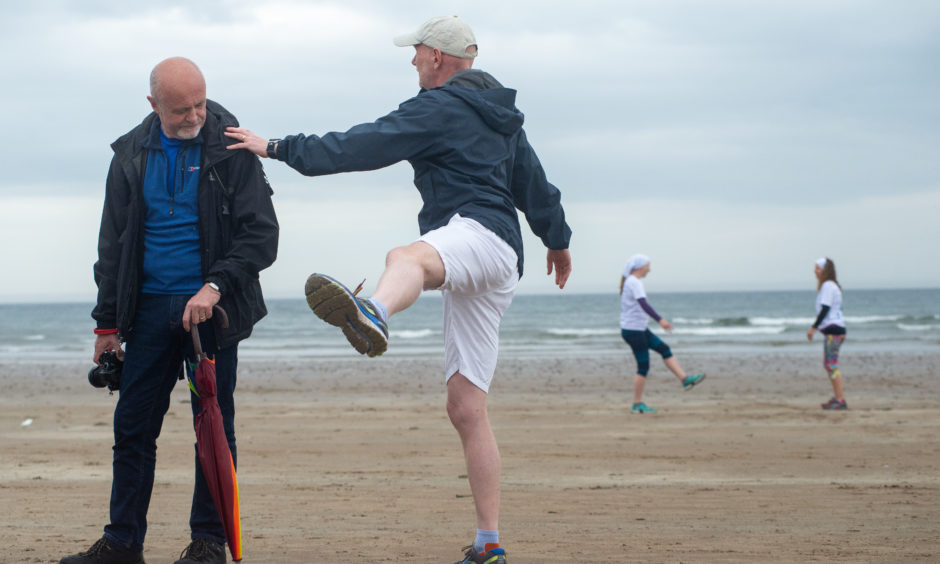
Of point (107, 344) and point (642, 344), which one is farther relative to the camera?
point (642, 344)

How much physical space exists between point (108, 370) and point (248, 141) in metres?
1.18

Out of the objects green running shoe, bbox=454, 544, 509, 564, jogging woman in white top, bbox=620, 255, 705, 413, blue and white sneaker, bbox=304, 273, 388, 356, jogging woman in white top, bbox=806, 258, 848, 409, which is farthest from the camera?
jogging woman in white top, bbox=806, 258, 848, 409

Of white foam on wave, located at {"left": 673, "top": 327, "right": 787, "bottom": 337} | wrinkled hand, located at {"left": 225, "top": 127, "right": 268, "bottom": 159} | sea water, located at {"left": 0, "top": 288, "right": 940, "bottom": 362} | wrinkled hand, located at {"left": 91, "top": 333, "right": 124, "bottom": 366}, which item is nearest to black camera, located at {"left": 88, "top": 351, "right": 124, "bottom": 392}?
wrinkled hand, located at {"left": 91, "top": 333, "right": 124, "bottom": 366}

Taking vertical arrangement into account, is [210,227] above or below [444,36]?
Result: below

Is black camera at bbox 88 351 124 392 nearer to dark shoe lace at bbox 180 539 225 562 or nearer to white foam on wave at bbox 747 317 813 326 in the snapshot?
dark shoe lace at bbox 180 539 225 562

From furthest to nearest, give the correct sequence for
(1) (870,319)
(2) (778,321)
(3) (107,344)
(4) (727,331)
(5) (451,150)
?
(2) (778,321) → (1) (870,319) → (4) (727,331) → (3) (107,344) → (5) (451,150)

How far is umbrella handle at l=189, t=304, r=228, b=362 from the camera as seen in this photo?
375 centimetres

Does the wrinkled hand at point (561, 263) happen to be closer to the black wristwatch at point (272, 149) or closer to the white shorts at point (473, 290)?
the white shorts at point (473, 290)

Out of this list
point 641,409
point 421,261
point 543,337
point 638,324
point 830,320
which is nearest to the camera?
point 421,261

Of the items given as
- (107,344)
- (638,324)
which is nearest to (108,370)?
(107,344)

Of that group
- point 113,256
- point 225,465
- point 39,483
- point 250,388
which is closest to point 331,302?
point 225,465

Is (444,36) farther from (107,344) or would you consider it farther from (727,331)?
(727,331)

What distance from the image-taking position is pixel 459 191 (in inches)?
151

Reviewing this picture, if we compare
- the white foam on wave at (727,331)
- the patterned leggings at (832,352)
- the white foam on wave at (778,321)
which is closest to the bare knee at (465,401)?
the patterned leggings at (832,352)
